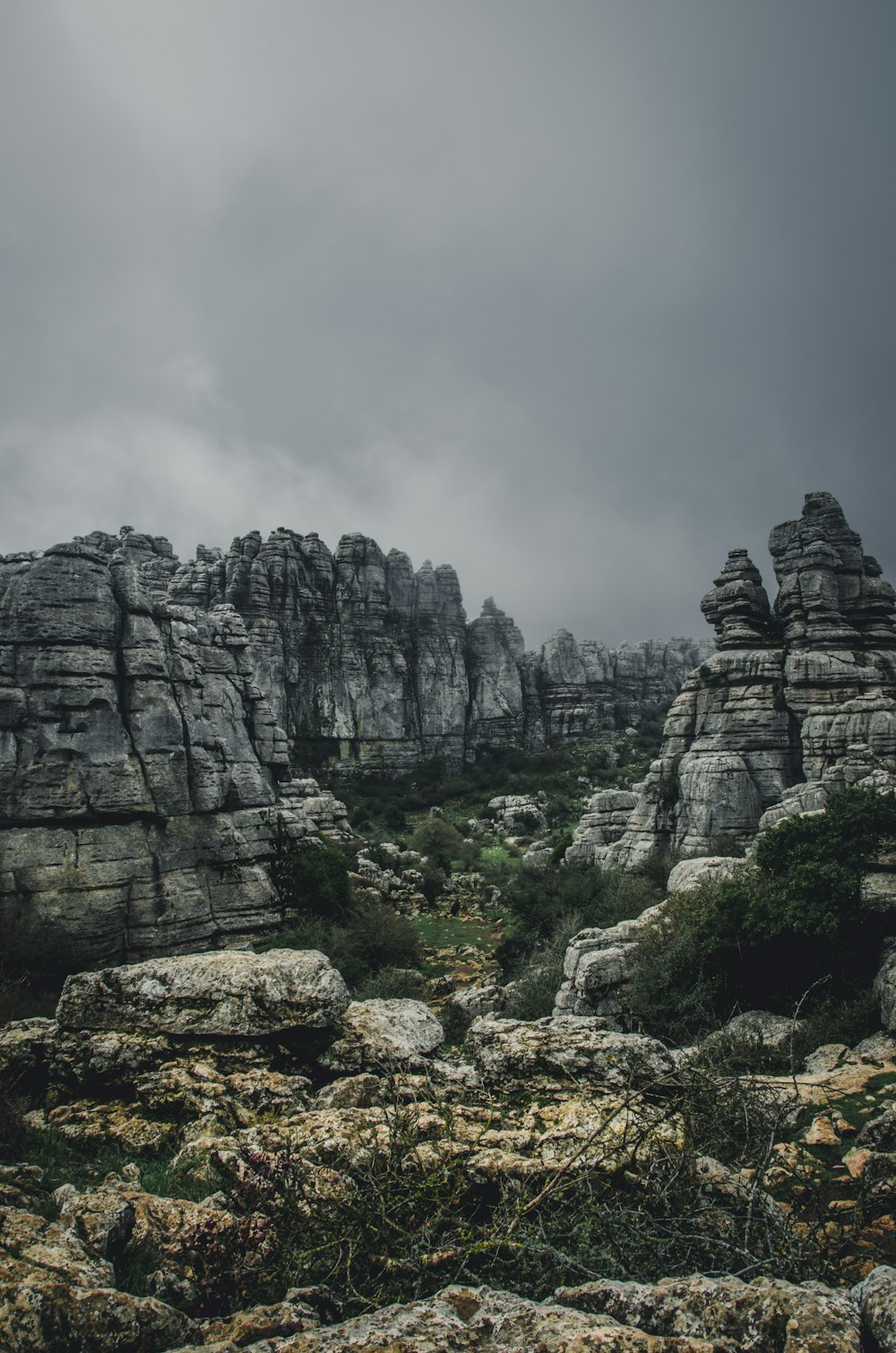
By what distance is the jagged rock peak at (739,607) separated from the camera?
29734 millimetres

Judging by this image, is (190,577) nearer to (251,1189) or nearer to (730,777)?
(730,777)

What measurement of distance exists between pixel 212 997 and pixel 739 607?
2982cm

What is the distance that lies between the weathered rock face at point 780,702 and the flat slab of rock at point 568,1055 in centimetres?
2026

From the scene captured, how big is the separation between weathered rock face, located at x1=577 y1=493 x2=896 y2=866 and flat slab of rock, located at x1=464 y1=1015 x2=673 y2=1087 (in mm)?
20263

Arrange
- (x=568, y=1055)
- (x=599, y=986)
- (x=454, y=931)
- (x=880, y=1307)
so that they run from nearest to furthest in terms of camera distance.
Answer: (x=880, y=1307) < (x=568, y=1055) < (x=599, y=986) < (x=454, y=931)

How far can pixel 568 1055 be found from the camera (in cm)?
495

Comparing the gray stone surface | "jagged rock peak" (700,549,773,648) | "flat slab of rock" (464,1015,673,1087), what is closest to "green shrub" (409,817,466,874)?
"jagged rock peak" (700,549,773,648)

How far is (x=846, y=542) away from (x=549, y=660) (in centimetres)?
4640

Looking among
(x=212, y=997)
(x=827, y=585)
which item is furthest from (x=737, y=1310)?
(x=827, y=585)

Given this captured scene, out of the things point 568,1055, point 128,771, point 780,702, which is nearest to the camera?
point 568,1055

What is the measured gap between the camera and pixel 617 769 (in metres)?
58.2

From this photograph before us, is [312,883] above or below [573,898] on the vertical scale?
above

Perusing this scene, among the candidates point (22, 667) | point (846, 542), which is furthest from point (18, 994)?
point (846, 542)

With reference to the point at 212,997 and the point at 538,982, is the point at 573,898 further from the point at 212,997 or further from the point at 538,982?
the point at 212,997
